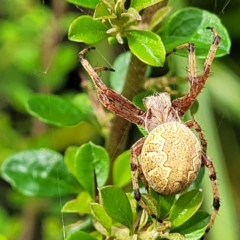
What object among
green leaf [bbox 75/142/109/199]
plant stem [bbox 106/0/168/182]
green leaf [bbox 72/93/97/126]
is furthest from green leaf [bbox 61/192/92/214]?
green leaf [bbox 72/93/97/126]

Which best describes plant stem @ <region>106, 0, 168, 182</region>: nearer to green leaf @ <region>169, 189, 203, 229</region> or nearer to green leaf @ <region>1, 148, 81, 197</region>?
green leaf @ <region>1, 148, 81, 197</region>

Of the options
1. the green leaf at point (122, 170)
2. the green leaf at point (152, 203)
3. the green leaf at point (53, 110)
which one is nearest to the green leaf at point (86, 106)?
the green leaf at point (53, 110)

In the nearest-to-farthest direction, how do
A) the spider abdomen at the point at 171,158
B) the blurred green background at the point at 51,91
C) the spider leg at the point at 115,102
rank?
the spider abdomen at the point at 171,158
the spider leg at the point at 115,102
the blurred green background at the point at 51,91

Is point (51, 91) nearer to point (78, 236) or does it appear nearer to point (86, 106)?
point (86, 106)

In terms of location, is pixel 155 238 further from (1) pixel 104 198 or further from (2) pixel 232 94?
(2) pixel 232 94

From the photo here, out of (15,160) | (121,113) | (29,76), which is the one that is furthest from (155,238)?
(29,76)

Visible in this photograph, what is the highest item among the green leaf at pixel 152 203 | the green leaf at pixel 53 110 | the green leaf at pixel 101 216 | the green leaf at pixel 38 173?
the green leaf at pixel 152 203

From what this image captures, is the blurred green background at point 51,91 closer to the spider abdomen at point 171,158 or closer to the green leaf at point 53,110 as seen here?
the green leaf at point 53,110
